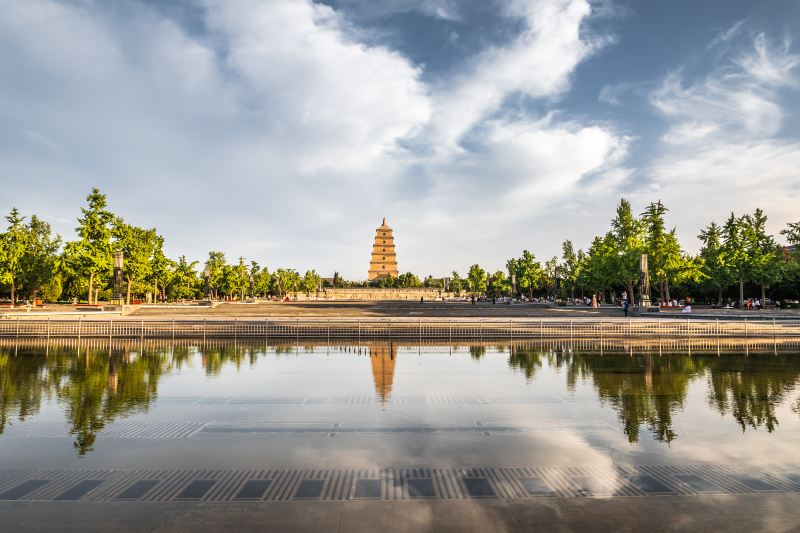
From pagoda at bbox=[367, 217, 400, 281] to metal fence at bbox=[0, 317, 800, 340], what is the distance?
133 m

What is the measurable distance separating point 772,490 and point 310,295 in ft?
423

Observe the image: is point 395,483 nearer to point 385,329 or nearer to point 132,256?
point 385,329

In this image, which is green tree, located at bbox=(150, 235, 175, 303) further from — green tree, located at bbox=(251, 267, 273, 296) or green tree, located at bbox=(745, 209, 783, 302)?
green tree, located at bbox=(745, 209, 783, 302)

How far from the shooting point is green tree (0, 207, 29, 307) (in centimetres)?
5269

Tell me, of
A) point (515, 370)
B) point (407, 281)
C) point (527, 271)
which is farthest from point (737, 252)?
point (407, 281)

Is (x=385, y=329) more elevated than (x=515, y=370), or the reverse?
(x=385, y=329)

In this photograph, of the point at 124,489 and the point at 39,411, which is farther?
the point at 39,411

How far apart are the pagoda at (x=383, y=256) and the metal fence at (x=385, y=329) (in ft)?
436

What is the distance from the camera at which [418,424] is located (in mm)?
8984

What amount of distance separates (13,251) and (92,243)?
15.8 meters

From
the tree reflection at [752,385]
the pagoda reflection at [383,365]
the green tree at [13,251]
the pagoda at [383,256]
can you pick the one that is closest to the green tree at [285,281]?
the pagoda at [383,256]

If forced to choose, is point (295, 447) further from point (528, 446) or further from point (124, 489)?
point (528, 446)

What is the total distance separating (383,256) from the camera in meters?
165

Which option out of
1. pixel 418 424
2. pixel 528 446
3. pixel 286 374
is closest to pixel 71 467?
pixel 418 424
